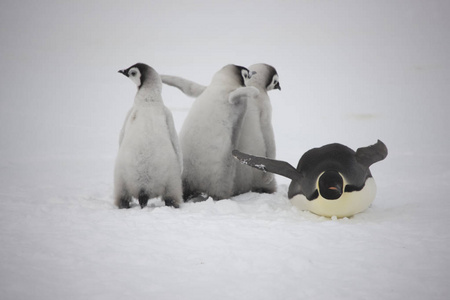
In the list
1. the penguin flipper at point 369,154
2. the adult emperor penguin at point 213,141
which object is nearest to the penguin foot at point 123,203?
the adult emperor penguin at point 213,141

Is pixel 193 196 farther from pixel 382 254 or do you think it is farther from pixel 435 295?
pixel 435 295

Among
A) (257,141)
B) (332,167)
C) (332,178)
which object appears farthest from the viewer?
(257,141)

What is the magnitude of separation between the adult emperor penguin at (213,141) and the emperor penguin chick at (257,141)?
0.22 m

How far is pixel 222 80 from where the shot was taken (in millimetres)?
3211

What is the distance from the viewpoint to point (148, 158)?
99.7 inches

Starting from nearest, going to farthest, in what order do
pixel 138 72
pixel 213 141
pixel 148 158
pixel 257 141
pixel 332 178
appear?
pixel 332 178 → pixel 148 158 → pixel 138 72 → pixel 213 141 → pixel 257 141

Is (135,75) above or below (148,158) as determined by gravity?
above

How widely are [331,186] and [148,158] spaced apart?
1.19 metres

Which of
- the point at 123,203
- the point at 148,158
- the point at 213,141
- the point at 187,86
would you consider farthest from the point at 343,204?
the point at 187,86

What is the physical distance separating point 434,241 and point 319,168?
31.3 inches

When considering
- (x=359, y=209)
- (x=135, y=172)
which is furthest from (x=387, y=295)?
(x=135, y=172)

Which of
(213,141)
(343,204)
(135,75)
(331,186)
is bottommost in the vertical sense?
(343,204)

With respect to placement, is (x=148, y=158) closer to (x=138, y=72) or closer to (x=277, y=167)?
(x=138, y=72)

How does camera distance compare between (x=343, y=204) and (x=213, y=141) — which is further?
(x=213, y=141)
